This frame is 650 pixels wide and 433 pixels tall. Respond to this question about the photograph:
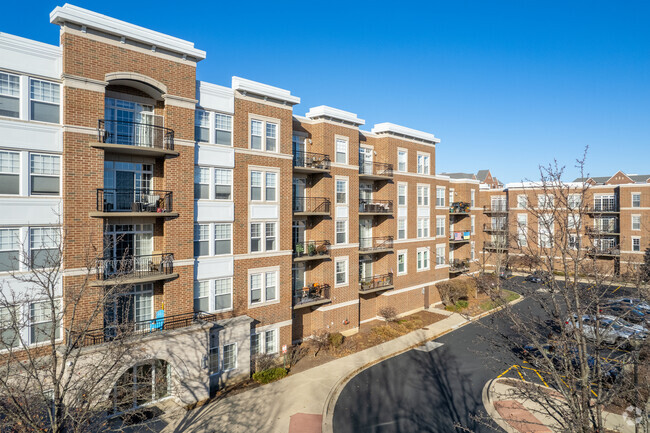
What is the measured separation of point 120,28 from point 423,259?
28.8m

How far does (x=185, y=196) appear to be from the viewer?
60.7 feet

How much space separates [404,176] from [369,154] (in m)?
4.00

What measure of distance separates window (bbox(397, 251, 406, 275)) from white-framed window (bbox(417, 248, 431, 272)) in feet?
7.22

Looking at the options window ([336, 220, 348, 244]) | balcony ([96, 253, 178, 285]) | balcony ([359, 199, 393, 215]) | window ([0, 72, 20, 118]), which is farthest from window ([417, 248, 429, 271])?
window ([0, 72, 20, 118])

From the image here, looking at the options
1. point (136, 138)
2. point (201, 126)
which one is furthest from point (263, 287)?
point (136, 138)

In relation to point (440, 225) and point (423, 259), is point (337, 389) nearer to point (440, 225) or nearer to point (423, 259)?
point (423, 259)

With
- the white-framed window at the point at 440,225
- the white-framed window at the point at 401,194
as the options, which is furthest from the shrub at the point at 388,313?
the white-framed window at the point at 440,225

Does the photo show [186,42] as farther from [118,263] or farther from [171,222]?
[118,263]

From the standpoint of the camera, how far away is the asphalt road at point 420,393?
16078mm

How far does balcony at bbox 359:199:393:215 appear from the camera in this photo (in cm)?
2978

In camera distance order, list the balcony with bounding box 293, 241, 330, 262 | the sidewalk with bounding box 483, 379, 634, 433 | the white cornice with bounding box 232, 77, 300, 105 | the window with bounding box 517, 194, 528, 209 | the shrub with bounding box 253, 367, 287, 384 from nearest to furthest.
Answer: the window with bounding box 517, 194, 528, 209 < the sidewalk with bounding box 483, 379, 634, 433 < the shrub with bounding box 253, 367, 287, 384 < the white cornice with bounding box 232, 77, 300, 105 < the balcony with bounding box 293, 241, 330, 262

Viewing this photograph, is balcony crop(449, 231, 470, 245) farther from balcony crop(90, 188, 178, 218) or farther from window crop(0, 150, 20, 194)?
window crop(0, 150, 20, 194)

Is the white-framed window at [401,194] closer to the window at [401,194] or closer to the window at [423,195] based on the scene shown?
the window at [401,194]

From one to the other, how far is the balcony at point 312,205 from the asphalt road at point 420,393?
1032 cm
